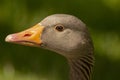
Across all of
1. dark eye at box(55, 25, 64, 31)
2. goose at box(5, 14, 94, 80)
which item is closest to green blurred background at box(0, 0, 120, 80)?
goose at box(5, 14, 94, 80)

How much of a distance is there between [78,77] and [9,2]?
2.30 m

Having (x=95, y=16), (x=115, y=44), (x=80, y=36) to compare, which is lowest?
(x=80, y=36)

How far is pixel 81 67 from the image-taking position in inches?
165

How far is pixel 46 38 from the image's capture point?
4.11m

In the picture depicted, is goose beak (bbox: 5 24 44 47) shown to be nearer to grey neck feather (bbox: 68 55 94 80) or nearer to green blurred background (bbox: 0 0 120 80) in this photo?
grey neck feather (bbox: 68 55 94 80)

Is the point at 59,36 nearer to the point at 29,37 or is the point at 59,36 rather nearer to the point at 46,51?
the point at 29,37

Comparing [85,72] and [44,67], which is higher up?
[44,67]

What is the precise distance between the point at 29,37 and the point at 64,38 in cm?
29

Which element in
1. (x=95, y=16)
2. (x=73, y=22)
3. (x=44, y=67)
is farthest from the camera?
(x=95, y=16)

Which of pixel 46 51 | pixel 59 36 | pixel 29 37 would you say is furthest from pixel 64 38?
pixel 46 51

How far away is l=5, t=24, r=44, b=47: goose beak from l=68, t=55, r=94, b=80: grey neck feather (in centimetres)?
33

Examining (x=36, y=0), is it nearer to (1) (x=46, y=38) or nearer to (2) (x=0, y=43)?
(2) (x=0, y=43)

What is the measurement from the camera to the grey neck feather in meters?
4.15

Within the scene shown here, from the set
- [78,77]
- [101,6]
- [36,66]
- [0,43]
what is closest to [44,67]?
[36,66]
